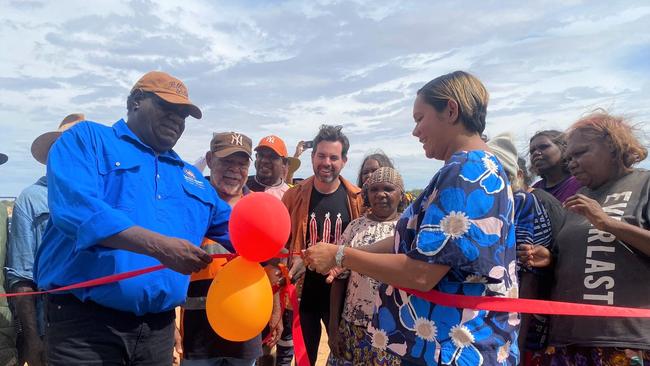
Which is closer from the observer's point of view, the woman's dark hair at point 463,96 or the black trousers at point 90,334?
the woman's dark hair at point 463,96

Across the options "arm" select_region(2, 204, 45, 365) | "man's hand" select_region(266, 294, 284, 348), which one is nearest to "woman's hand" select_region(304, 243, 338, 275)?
"man's hand" select_region(266, 294, 284, 348)

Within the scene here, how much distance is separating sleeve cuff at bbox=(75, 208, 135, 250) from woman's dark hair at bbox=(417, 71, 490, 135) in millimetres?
1592

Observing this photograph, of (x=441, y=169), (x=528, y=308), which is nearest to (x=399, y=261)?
(x=441, y=169)

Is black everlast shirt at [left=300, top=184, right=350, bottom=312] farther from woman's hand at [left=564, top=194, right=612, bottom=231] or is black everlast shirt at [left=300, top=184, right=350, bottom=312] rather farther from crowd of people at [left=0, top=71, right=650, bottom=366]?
woman's hand at [left=564, top=194, right=612, bottom=231]

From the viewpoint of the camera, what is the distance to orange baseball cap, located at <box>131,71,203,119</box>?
101 inches

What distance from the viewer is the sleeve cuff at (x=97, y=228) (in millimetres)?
1974

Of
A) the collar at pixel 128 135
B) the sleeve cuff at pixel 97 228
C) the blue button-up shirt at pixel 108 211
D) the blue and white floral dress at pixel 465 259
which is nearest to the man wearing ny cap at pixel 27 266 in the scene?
the blue button-up shirt at pixel 108 211

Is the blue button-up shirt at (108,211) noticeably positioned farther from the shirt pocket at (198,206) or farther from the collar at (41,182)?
the collar at (41,182)

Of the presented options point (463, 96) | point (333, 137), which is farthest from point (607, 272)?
point (333, 137)

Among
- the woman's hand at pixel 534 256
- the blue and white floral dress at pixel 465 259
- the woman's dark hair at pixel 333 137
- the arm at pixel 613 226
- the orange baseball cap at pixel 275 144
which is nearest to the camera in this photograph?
the blue and white floral dress at pixel 465 259

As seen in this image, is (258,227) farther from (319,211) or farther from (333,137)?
(333,137)

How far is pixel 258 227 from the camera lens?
2184mm

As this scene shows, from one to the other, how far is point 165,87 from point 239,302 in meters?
1.35

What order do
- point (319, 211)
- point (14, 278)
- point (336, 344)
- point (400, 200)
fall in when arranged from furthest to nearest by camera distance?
1. point (319, 211)
2. point (400, 200)
3. point (336, 344)
4. point (14, 278)
